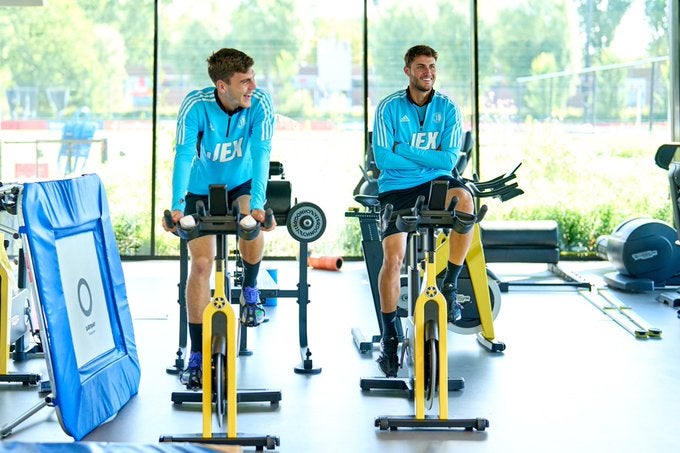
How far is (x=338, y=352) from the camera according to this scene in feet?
20.1

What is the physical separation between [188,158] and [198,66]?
18.4ft

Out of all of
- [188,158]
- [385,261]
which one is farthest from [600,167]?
[188,158]

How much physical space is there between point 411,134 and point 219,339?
174 centimetres

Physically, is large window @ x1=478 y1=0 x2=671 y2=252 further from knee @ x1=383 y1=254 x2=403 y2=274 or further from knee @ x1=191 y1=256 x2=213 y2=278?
knee @ x1=191 y1=256 x2=213 y2=278

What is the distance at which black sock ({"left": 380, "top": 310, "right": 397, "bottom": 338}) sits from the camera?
17.0 feet

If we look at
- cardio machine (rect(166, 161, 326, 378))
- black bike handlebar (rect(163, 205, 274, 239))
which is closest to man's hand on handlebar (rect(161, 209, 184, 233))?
black bike handlebar (rect(163, 205, 274, 239))

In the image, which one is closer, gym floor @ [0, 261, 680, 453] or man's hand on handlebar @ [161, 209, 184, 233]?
man's hand on handlebar @ [161, 209, 184, 233]

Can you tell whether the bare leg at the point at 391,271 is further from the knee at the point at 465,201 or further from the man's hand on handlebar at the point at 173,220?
the man's hand on handlebar at the point at 173,220

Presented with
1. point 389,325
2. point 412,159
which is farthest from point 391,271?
point 412,159

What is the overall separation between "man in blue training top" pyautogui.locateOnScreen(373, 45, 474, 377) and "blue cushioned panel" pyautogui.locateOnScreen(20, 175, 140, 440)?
1.27m

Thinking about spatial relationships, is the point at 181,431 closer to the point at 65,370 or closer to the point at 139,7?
the point at 65,370

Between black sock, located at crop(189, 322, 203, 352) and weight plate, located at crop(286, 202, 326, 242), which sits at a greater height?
weight plate, located at crop(286, 202, 326, 242)

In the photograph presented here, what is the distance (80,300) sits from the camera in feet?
15.1

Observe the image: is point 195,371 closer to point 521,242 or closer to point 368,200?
point 368,200
